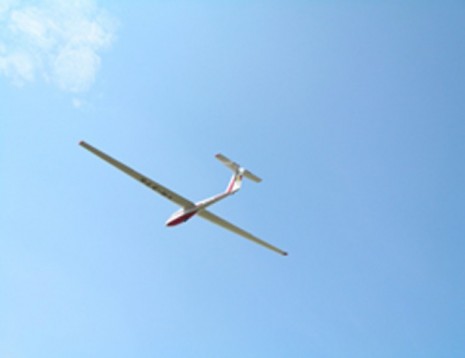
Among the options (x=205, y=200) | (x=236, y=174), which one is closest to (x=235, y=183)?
(x=236, y=174)

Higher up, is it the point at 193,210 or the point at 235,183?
the point at 235,183

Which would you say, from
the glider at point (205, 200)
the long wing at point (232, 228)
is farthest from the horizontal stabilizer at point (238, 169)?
the long wing at point (232, 228)

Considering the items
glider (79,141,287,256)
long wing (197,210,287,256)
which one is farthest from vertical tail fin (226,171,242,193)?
long wing (197,210,287,256)

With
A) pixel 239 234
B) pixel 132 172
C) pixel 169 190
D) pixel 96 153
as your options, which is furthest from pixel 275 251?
pixel 96 153

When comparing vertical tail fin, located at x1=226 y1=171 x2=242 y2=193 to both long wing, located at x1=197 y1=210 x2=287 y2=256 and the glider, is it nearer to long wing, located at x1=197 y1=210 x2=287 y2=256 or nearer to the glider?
the glider

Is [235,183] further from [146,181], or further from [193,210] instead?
[146,181]
